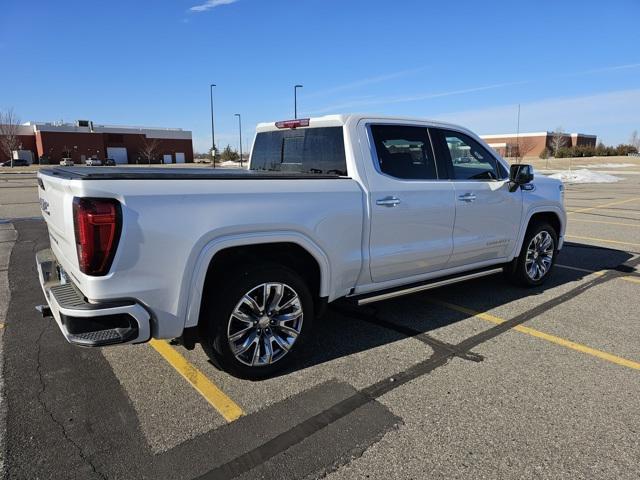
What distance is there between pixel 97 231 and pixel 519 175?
4169mm

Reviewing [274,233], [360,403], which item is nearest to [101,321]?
[274,233]

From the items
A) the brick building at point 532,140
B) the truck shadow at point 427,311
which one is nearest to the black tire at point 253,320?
the truck shadow at point 427,311

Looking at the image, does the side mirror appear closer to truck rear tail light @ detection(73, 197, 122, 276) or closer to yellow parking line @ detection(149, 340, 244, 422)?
yellow parking line @ detection(149, 340, 244, 422)

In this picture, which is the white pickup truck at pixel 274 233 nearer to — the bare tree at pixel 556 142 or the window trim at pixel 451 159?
the window trim at pixel 451 159

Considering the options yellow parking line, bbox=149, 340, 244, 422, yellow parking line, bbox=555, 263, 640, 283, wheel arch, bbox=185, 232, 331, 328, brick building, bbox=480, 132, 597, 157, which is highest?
brick building, bbox=480, 132, 597, 157

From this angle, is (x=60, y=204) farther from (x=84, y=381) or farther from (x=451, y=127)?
(x=451, y=127)

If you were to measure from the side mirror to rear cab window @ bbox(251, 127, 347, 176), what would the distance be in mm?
2123

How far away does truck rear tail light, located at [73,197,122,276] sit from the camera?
8.66 ft

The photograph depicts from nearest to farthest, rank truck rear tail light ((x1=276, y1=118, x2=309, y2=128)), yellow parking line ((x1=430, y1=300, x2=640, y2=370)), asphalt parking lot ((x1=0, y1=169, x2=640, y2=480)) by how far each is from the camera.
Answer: asphalt parking lot ((x1=0, y1=169, x2=640, y2=480)), yellow parking line ((x1=430, y1=300, x2=640, y2=370)), truck rear tail light ((x1=276, y1=118, x2=309, y2=128))

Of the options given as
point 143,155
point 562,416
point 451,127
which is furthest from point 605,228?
point 143,155

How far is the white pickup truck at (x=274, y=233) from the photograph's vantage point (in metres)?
2.74

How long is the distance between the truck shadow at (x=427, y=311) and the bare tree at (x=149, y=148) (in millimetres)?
74316

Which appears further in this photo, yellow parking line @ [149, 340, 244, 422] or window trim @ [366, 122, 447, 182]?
window trim @ [366, 122, 447, 182]

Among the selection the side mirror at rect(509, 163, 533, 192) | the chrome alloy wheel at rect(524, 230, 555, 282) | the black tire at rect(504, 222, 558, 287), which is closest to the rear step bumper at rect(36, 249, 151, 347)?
the side mirror at rect(509, 163, 533, 192)
